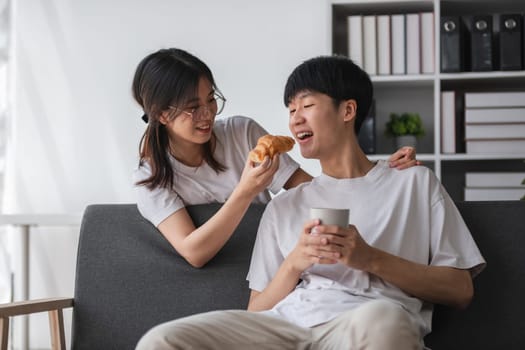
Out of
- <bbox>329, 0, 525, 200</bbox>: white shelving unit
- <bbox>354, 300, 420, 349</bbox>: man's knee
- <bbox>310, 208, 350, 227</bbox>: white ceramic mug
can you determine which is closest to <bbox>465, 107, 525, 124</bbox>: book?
<bbox>329, 0, 525, 200</bbox>: white shelving unit

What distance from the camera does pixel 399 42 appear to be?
140 inches

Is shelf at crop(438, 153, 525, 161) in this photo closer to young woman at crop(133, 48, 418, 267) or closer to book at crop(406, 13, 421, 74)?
book at crop(406, 13, 421, 74)

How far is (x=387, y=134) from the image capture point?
146 inches

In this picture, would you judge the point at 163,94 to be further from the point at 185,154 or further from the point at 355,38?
the point at 355,38

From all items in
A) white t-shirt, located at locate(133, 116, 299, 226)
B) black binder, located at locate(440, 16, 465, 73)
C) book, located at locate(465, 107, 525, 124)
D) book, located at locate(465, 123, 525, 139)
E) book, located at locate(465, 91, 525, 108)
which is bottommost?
white t-shirt, located at locate(133, 116, 299, 226)

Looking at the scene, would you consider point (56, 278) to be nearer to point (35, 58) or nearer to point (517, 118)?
point (35, 58)

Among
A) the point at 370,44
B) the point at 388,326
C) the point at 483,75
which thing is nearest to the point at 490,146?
the point at 483,75

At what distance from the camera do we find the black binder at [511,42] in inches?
136

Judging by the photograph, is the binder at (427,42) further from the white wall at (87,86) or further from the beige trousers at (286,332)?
the beige trousers at (286,332)

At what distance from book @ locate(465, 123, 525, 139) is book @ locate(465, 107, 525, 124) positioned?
18 mm

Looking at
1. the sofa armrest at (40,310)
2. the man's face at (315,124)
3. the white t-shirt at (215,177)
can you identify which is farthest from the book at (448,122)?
the sofa armrest at (40,310)

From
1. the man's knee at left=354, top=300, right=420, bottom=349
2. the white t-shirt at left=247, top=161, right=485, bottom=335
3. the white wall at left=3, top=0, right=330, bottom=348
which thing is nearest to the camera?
the man's knee at left=354, top=300, right=420, bottom=349

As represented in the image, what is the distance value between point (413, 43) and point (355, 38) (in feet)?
0.88

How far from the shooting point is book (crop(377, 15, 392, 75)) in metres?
3.55
